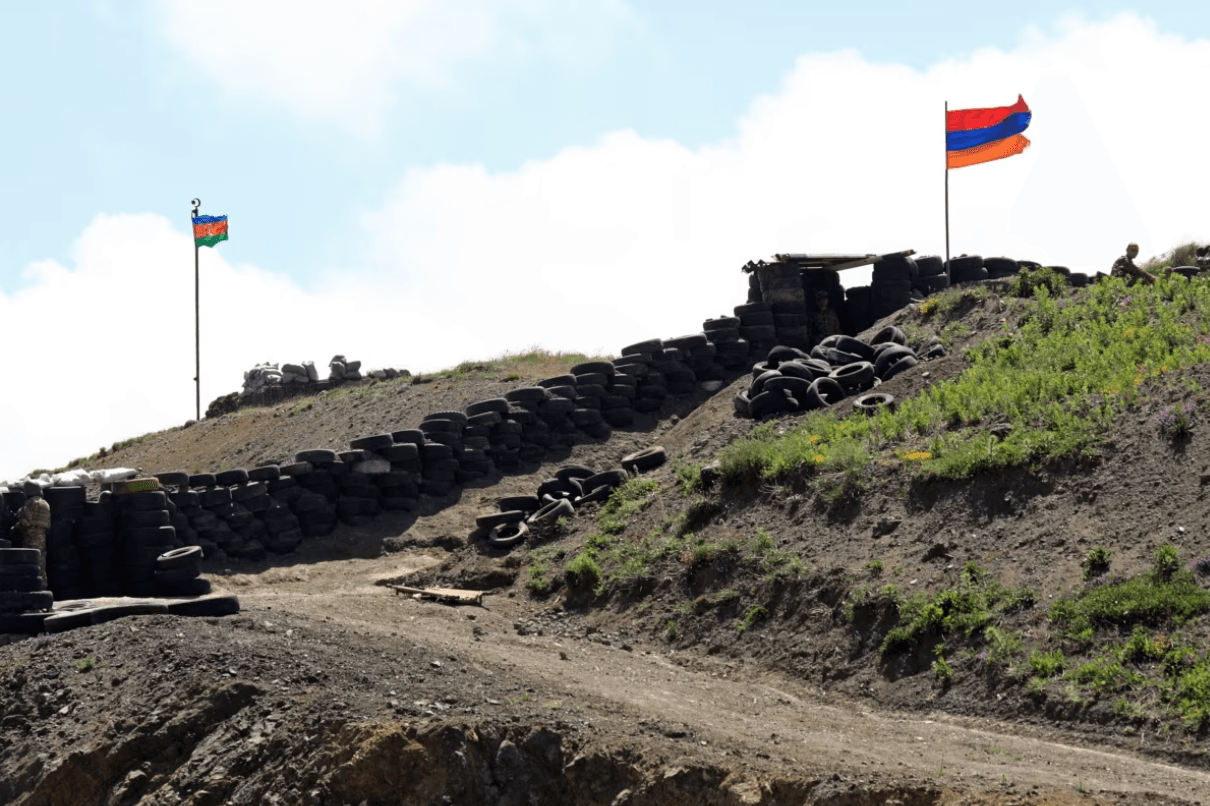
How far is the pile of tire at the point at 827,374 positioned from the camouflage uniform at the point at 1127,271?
2.97 meters

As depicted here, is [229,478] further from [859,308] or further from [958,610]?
[859,308]

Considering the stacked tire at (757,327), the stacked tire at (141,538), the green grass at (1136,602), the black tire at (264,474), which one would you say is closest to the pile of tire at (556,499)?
the black tire at (264,474)

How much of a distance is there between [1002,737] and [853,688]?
6.87 feet

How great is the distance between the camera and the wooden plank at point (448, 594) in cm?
1727

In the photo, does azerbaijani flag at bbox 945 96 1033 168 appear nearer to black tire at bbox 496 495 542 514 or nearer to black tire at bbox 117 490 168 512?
black tire at bbox 496 495 542 514

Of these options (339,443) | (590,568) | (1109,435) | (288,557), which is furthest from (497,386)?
(1109,435)

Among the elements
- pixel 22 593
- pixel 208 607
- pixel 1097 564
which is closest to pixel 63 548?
pixel 22 593

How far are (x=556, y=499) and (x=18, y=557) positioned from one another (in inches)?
284

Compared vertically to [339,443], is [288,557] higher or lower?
→ lower

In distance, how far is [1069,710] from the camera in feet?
38.5

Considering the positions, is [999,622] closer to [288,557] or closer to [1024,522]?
[1024,522]

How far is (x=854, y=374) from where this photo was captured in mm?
20438

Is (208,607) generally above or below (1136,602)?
above

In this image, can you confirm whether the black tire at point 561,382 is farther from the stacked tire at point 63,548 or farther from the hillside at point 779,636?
the stacked tire at point 63,548
